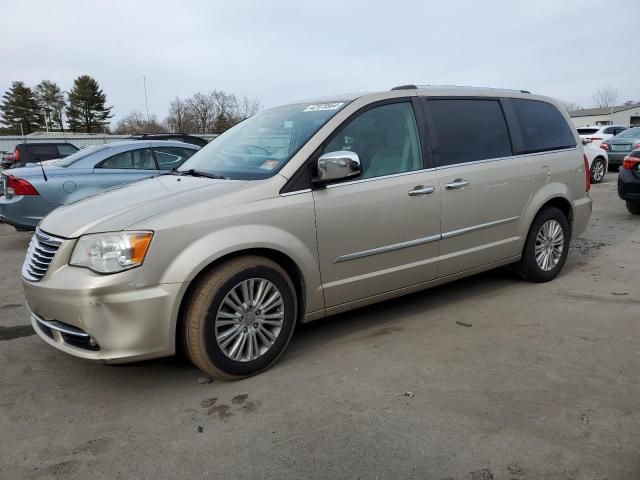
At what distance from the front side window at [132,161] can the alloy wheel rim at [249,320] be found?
17.3 feet

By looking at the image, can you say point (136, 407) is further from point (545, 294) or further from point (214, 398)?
point (545, 294)

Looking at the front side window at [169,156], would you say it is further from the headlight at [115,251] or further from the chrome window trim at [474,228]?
the headlight at [115,251]

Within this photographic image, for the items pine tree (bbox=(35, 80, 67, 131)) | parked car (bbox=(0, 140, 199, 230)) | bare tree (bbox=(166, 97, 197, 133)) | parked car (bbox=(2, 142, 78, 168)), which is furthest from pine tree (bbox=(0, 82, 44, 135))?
parked car (bbox=(0, 140, 199, 230))

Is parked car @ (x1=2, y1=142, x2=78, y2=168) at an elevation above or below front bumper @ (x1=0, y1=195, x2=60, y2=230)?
above

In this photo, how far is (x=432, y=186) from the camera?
4051 mm

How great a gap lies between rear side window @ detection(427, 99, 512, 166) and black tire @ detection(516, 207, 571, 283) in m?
0.78

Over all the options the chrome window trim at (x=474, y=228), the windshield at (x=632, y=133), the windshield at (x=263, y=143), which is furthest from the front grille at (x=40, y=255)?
the windshield at (x=632, y=133)

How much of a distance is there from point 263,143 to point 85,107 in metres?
82.0

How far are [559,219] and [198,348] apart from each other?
3806mm

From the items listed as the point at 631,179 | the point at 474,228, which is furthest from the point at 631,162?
the point at 474,228

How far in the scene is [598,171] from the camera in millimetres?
14352

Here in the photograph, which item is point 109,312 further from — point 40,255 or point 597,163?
point 597,163

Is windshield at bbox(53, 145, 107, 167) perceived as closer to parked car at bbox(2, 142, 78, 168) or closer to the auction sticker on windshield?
the auction sticker on windshield

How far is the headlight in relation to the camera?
2.91 meters
